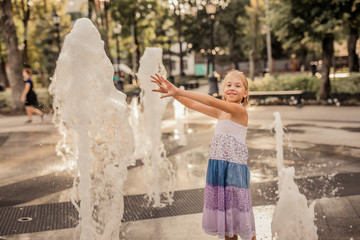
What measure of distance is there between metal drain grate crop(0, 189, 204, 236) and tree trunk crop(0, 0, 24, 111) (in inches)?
567

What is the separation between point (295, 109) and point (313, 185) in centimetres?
1085

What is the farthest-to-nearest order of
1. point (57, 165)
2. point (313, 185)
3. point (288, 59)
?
point (288, 59) → point (57, 165) → point (313, 185)

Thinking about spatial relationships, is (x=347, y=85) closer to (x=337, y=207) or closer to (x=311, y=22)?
(x=311, y=22)

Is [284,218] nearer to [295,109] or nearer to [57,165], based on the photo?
[57,165]

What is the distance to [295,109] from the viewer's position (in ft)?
54.1

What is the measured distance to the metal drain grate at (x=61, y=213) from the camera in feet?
15.8

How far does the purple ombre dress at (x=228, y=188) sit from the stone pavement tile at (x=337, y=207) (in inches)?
77.1

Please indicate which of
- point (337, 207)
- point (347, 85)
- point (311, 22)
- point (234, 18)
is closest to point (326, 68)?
point (347, 85)

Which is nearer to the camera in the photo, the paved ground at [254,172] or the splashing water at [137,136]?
the paved ground at [254,172]

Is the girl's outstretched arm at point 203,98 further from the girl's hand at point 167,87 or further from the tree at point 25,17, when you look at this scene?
the tree at point 25,17

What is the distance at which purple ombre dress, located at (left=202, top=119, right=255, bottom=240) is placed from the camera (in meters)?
3.24

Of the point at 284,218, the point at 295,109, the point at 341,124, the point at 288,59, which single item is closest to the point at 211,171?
the point at 284,218

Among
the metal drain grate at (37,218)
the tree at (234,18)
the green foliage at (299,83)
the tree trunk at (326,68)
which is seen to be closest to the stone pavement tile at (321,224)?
the metal drain grate at (37,218)

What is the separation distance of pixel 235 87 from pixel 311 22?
625 inches
